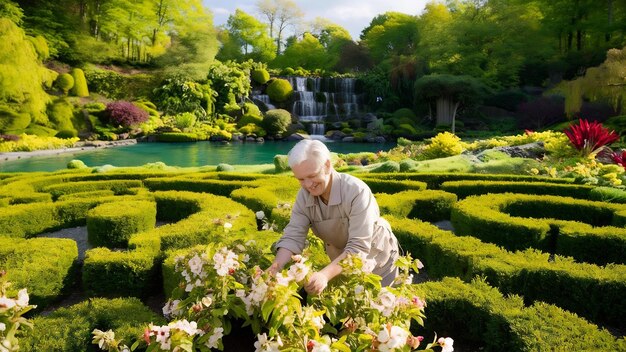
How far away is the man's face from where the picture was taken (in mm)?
2523

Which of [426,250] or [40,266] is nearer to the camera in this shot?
[40,266]

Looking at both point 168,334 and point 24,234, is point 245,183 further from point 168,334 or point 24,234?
point 168,334

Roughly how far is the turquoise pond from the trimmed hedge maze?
9.76 meters

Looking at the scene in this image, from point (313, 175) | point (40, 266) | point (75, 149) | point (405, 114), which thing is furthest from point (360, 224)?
point (405, 114)

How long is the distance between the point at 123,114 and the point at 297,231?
25.5m

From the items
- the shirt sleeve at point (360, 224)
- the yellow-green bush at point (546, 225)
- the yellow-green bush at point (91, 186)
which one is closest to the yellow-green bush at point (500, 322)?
the shirt sleeve at point (360, 224)

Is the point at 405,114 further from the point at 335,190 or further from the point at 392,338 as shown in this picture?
the point at 392,338

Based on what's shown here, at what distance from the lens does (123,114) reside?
84.0 feet

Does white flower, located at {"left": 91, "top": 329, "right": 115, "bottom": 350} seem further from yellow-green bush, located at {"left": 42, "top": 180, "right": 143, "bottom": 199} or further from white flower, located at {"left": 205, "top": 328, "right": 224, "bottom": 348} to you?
yellow-green bush, located at {"left": 42, "top": 180, "right": 143, "bottom": 199}

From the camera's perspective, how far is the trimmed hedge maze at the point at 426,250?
9.50ft

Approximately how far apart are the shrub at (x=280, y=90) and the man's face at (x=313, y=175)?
3109 centimetres

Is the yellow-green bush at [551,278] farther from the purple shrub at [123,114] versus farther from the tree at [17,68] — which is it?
the purple shrub at [123,114]

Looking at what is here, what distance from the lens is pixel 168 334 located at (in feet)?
6.57

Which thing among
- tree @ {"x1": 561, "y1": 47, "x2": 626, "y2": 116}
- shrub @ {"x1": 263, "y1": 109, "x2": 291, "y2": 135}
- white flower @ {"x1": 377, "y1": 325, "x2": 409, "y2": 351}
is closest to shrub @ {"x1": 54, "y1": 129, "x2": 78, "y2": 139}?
shrub @ {"x1": 263, "y1": 109, "x2": 291, "y2": 135}
